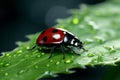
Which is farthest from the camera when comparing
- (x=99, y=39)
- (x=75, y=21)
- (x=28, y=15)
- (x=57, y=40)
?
(x=28, y=15)

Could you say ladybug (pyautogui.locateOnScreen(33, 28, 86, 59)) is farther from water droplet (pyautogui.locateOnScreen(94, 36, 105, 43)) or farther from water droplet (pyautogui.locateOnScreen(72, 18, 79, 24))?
water droplet (pyautogui.locateOnScreen(72, 18, 79, 24))

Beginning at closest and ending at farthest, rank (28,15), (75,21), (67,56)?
(67,56), (75,21), (28,15)

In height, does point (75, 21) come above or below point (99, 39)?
above

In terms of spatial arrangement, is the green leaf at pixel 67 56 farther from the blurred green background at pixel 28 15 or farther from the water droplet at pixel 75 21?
the blurred green background at pixel 28 15

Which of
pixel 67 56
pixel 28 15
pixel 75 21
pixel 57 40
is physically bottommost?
pixel 67 56

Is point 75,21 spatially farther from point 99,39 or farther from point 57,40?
point 57,40

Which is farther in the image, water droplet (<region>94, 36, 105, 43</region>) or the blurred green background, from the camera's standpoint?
the blurred green background

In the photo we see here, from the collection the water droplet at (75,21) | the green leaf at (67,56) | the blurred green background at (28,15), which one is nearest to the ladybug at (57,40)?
the green leaf at (67,56)

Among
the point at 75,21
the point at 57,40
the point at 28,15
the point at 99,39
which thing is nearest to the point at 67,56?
the point at 57,40

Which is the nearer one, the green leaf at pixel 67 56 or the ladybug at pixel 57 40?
the green leaf at pixel 67 56

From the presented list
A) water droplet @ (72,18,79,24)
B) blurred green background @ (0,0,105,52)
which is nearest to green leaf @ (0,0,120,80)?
water droplet @ (72,18,79,24)
